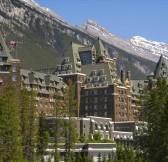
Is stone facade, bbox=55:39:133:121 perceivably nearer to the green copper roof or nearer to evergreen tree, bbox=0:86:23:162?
the green copper roof

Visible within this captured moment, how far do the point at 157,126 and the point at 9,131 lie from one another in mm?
27354

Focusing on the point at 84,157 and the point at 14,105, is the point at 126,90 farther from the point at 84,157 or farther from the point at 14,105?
the point at 14,105

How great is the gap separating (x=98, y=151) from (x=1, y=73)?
92.9 feet

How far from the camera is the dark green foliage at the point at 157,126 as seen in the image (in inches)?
3044

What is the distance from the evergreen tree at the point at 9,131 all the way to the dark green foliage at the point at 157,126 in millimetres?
22422

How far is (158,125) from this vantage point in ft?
266

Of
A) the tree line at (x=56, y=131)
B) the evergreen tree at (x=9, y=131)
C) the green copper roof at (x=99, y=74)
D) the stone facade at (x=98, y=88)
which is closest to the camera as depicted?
the tree line at (x=56, y=131)

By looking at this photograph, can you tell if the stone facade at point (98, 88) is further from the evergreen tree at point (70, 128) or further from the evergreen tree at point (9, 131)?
the evergreen tree at point (9, 131)

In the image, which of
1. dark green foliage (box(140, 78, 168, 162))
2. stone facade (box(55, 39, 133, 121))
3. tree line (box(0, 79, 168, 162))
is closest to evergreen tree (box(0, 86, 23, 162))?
tree line (box(0, 79, 168, 162))

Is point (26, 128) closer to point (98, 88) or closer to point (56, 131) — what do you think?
point (56, 131)

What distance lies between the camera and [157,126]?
81188 mm

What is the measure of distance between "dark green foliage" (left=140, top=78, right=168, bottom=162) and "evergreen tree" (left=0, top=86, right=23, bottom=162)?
22422 millimetres

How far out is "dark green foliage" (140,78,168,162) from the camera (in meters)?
77.3

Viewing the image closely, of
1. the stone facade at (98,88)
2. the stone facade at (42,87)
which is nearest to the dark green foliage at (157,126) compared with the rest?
the stone facade at (42,87)
